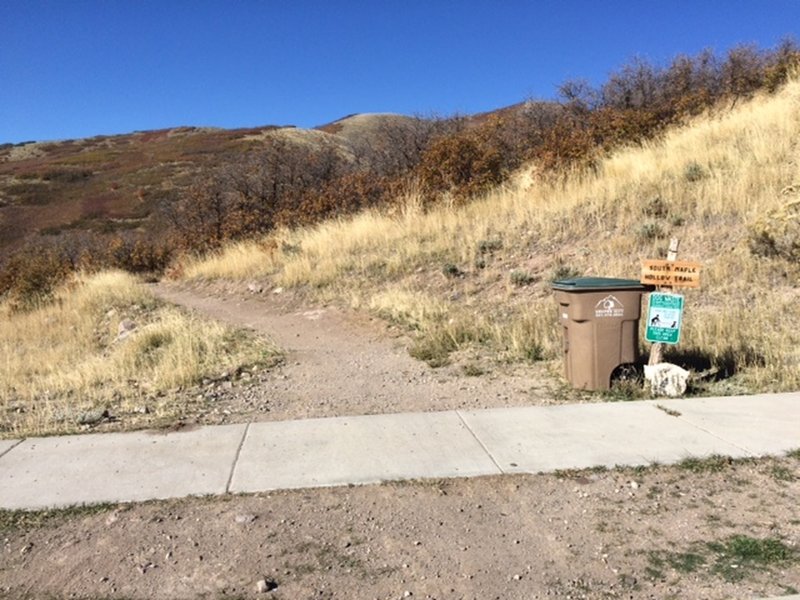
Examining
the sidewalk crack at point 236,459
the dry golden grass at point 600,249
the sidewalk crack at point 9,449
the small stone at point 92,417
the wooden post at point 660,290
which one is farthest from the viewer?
the dry golden grass at point 600,249

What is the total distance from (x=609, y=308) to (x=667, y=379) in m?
0.90

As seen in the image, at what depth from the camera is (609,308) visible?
6.97 metres

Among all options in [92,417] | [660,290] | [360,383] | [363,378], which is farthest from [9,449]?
[660,290]

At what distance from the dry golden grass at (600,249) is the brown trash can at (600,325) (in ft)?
4.13

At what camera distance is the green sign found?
6.76 meters

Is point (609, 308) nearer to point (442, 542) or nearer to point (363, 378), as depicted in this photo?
point (363, 378)

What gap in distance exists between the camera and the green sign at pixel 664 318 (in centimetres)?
676

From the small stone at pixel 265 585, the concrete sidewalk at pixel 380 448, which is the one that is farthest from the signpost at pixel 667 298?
the small stone at pixel 265 585

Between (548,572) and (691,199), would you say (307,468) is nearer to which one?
(548,572)

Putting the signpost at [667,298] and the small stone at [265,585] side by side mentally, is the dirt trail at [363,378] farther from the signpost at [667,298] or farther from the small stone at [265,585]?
the small stone at [265,585]

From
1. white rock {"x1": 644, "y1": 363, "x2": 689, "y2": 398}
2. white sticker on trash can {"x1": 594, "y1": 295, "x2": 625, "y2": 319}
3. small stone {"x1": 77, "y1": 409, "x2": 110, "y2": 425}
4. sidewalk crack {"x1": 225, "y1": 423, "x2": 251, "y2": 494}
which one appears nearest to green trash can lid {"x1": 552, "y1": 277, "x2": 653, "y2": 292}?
white sticker on trash can {"x1": 594, "y1": 295, "x2": 625, "y2": 319}

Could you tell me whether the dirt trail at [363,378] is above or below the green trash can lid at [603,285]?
below

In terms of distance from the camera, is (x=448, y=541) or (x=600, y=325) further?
(x=600, y=325)

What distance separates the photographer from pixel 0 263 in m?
26.0
